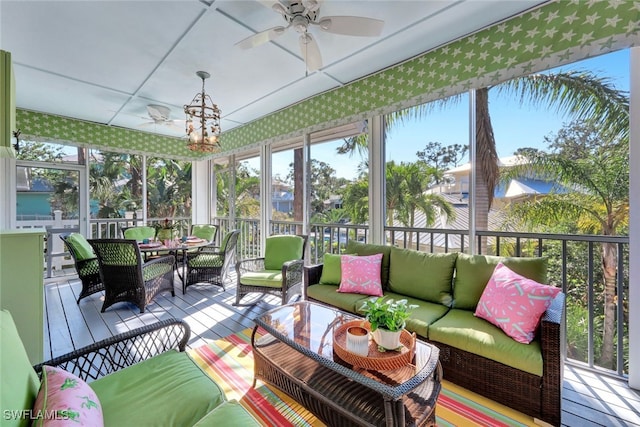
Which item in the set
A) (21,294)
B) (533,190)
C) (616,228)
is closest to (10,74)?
(21,294)

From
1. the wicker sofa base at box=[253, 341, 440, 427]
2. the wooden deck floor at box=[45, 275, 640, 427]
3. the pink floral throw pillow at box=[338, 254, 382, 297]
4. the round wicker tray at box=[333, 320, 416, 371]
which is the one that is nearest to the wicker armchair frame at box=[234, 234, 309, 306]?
the wooden deck floor at box=[45, 275, 640, 427]

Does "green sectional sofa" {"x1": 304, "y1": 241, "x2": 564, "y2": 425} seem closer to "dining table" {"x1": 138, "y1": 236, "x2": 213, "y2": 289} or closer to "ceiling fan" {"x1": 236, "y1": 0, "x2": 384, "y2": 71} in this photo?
"ceiling fan" {"x1": 236, "y1": 0, "x2": 384, "y2": 71}

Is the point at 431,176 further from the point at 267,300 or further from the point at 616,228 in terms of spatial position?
the point at 267,300

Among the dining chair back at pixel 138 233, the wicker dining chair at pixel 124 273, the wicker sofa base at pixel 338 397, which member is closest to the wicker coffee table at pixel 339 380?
the wicker sofa base at pixel 338 397

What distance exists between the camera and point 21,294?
1.88 meters

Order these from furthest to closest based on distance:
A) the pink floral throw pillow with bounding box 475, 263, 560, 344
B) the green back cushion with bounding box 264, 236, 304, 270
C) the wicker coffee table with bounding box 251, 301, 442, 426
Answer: the green back cushion with bounding box 264, 236, 304, 270 < the pink floral throw pillow with bounding box 475, 263, 560, 344 < the wicker coffee table with bounding box 251, 301, 442, 426

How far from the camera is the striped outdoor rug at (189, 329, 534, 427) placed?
1.67 metres

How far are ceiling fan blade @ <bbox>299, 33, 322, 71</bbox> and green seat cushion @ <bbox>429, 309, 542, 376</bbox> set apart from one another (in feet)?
7.59

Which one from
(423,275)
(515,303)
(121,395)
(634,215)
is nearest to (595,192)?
(634,215)

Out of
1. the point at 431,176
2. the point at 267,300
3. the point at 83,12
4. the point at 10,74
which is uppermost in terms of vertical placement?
the point at 83,12

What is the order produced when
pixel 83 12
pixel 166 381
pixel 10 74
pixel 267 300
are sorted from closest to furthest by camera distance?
1. pixel 166 381
2. pixel 10 74
3. pixel 83 12
4. pixel 267 300

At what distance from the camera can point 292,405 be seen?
5.93 feet

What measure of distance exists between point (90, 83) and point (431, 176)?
421 centimetres

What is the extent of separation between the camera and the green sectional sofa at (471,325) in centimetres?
161
